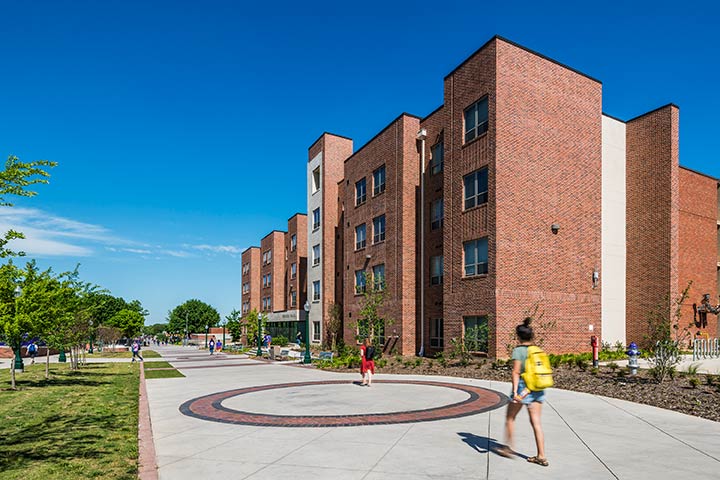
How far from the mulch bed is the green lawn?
36.4ft

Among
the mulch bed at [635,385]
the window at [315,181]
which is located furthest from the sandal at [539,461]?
the window at [315,181]

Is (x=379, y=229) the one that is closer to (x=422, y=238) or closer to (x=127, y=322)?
(x=422, y=238)

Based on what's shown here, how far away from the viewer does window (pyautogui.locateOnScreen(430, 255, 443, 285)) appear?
31.3m

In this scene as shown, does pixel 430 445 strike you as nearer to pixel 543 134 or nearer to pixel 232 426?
pixel 232 426

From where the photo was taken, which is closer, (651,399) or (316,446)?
(316,446)

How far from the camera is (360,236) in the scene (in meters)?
39.4

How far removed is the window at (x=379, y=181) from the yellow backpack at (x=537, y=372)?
29227 mm

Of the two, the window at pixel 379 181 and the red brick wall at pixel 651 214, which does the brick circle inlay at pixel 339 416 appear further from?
the window at pixel 379 181

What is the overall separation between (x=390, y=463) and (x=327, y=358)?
2265 centimetres

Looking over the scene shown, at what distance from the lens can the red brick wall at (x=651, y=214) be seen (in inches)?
1147

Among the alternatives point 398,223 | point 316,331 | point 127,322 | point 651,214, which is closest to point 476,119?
point 398,223

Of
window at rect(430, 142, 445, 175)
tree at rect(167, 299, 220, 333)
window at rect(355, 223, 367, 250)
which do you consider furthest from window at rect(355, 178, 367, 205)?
tree at rect(167, 299, 220, 333)

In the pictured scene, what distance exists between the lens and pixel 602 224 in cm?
3008

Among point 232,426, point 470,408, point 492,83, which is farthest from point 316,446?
point 492,83
